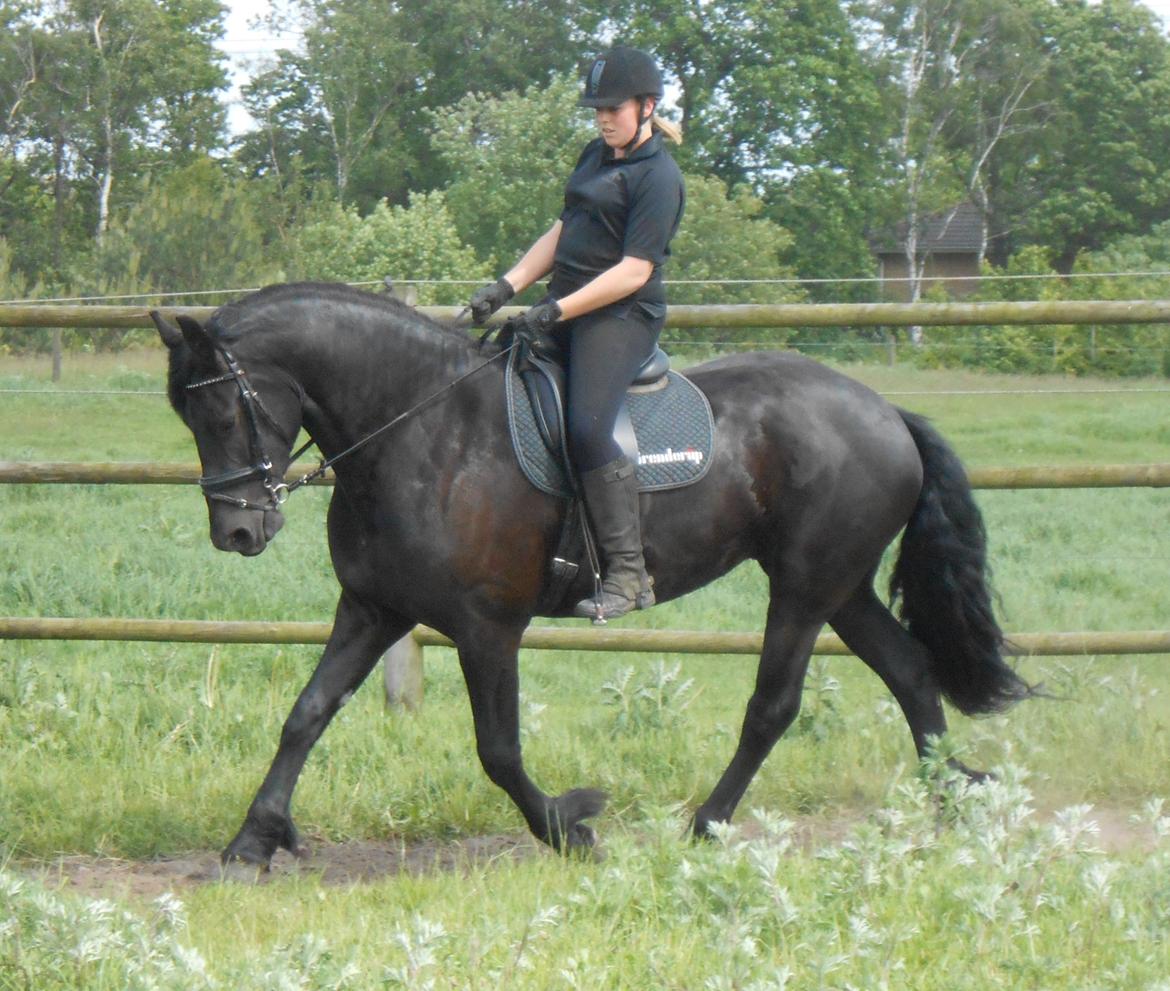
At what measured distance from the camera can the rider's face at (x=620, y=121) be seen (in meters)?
4.61

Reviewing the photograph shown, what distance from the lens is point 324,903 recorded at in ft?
13.7

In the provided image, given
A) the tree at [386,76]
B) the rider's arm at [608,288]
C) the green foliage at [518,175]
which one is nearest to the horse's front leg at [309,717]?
the rider's arm at [608,288]

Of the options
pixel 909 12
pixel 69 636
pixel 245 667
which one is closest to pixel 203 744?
pixel 69 636

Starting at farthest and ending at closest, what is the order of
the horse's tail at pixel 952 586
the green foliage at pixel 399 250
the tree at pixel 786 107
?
the tree at pixel 786 107
the green foliage at pixel 399 250
the horse's tail at pixel 952 586

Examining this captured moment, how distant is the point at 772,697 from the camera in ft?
17.0

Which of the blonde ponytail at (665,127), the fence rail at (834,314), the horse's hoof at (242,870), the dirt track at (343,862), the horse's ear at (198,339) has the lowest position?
the dirt track at (343,862)

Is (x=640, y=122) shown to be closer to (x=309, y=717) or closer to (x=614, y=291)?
(x=614, y=291)

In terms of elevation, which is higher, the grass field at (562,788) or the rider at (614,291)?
the rider at (614,291)

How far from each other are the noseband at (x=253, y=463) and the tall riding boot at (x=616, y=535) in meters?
0.94

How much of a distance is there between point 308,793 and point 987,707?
2.42 meters

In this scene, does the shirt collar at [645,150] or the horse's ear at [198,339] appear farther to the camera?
the shirt collar at [645,150]

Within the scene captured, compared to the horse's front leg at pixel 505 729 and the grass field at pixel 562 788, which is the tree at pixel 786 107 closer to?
the grass field at pixel 562 788

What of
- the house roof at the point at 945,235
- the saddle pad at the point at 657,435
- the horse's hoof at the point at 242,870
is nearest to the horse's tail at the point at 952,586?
the saddle pad at the point at 657,435

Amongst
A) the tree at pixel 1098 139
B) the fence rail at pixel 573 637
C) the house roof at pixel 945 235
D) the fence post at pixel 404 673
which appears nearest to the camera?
the fence rail at pixel 573 637
